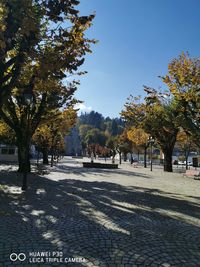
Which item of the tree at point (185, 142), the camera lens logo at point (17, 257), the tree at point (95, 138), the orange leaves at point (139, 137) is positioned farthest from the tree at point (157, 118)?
the tree at point (95, 138)

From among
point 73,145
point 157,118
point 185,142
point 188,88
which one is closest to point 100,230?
point 188,88

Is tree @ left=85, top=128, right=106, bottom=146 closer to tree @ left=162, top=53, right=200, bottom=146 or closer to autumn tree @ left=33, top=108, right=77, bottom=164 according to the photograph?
autumn tree @ left=33, top=108, right=77, bottom=164

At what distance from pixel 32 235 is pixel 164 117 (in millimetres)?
28094

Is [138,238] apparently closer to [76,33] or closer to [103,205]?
[103,205]

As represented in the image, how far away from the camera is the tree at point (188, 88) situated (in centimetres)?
2284

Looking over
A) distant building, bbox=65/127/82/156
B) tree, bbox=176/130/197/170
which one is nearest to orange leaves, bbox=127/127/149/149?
tree, bbox=176/130/197/170

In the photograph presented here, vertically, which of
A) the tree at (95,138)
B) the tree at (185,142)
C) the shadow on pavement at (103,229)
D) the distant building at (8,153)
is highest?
the tree at (95,138)

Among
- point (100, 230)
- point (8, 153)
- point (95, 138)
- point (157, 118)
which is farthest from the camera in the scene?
point (95, 138)

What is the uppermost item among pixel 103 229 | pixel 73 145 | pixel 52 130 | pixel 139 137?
pixel 73 145

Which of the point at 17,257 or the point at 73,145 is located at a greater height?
the point at 73,145

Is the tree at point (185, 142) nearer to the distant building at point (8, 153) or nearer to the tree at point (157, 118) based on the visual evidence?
the tree at point (157, 118)

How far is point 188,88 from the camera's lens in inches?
923

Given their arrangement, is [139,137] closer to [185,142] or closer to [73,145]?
[185,142]

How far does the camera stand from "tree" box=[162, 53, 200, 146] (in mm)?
22844
